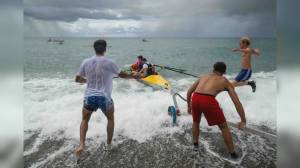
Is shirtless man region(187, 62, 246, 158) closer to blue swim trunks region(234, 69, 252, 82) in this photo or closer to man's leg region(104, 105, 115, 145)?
man's leg region(104, 105, 115, 145)

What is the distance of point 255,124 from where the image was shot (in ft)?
Answer: 15.4

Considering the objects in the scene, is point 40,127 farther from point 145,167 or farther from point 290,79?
point 290,79

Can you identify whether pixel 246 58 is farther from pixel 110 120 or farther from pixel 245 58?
pixel 110 120

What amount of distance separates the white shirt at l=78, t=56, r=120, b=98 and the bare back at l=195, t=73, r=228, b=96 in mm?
1044

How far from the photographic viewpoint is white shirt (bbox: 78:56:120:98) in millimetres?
3086

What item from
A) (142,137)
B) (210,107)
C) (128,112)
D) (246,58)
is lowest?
(142,137)

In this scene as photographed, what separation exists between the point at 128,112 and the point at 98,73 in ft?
7.86

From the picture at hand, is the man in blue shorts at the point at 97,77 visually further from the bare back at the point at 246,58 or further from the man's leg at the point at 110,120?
the bare back at the point at 246,58

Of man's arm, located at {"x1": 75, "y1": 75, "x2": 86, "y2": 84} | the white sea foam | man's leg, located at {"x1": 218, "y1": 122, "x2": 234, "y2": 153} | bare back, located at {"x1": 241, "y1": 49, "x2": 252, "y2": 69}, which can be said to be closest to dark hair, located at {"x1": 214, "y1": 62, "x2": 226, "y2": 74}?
man's leg, located at {"x1": 218, "y1": 122, "x2": 234, "y2": 153}

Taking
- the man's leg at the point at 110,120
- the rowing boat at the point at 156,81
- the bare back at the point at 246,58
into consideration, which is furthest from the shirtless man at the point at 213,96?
the rowing boat at the point at 156,81

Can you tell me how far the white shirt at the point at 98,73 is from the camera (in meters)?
3.09

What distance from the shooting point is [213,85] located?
325cm

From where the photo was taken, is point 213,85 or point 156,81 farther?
point 156,81

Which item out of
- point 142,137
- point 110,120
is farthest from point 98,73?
point 142,137
